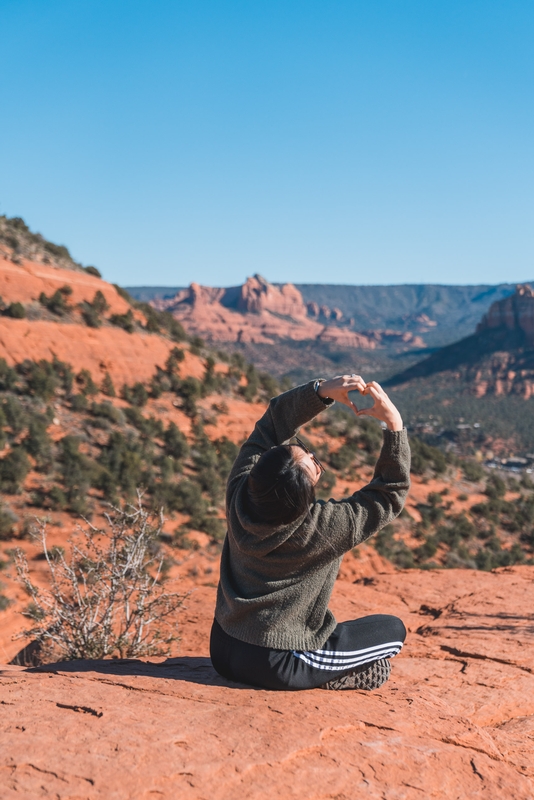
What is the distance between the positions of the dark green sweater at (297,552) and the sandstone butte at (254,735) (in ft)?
1.13

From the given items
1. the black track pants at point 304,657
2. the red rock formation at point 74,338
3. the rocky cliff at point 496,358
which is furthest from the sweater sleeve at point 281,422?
the rocky cliff at point 496,358

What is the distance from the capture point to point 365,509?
276cm

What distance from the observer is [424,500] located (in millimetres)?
19297

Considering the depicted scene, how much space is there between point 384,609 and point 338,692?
2973 mm

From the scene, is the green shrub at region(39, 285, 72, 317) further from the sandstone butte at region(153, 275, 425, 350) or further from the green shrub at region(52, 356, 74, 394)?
the sandstone butte at region(153, 275, 425, 350)

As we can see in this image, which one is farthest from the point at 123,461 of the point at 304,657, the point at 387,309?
the point at 387,309

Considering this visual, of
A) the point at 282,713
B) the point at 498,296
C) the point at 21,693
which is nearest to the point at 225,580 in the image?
the point at 282,713

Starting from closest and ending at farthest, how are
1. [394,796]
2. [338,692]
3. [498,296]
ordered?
[394,796] < [338,692] < [498,296]

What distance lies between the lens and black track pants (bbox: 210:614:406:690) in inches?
116

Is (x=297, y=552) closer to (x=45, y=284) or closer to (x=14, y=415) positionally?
(x=14, y=415)

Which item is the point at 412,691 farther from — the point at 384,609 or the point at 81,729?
the point at 384,609

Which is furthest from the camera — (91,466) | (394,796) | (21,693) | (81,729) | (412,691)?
(91,466)

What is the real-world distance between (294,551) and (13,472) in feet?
37.8

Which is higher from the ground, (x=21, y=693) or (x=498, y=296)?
(x=498, y=296)
